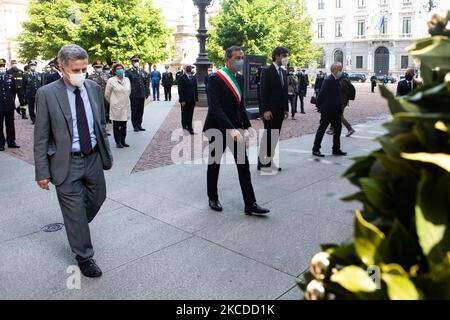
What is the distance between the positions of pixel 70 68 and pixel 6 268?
6.18 ft

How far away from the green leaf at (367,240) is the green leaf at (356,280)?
38mm

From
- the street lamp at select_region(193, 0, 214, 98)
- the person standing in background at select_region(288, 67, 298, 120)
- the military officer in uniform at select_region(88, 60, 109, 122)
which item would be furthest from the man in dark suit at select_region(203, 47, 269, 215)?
the street lamp at select_region(193, 0, 214, 98)

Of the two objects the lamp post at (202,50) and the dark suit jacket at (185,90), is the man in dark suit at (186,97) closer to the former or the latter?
the dark suit jacket at (185,90)

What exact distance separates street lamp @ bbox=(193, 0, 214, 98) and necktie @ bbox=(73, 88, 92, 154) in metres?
16.4

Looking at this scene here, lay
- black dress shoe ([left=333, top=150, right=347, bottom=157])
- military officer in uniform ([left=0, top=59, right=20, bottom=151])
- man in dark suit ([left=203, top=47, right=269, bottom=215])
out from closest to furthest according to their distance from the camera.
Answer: man in dark suit ([left=203, top=47, right=269, bottom=215]), black dress shoe ([left=333, top=150, right=347, bottom=157]), military officer in uniform ([left=0, top=59, right=20, bottom=151])

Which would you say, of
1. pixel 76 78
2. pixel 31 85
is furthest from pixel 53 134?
pixel 31 85

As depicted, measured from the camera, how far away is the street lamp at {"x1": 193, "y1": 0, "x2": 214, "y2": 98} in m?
19.0

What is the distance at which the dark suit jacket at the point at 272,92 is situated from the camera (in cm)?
726

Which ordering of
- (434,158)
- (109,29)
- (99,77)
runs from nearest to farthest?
(434,158) < (99,77) < (109,29)

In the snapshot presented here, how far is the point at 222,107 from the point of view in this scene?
5266 mm

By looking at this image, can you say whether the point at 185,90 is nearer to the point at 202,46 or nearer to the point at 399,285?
the point at 202,46

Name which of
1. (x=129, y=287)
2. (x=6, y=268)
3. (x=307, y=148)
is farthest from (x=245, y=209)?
(x=307, y=148)

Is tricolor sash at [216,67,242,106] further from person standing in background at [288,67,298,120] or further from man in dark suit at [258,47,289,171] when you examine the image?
person standing in background at [288,67,298,120]

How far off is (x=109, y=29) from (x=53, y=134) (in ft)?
111
